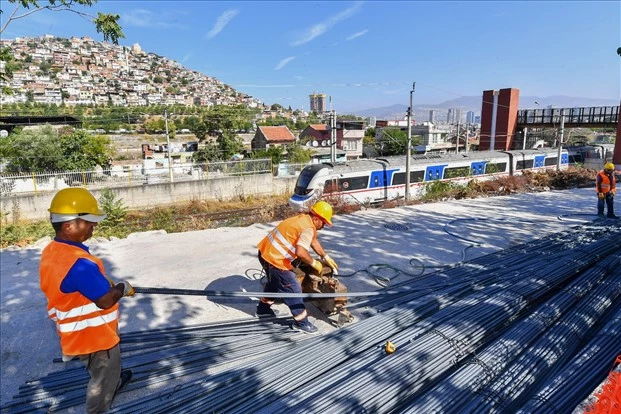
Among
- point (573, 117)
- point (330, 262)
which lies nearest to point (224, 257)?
point (330, 262)

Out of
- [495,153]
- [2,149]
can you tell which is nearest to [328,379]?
[495,153]

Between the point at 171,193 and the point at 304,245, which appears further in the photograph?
the point at 171,193

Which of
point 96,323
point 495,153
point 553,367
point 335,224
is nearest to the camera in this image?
point 96,323

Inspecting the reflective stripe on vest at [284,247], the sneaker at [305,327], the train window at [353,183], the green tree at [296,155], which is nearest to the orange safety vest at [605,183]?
the sneaker at [305,327]

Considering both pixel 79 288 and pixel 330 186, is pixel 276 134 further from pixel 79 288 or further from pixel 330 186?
pixel 79 288

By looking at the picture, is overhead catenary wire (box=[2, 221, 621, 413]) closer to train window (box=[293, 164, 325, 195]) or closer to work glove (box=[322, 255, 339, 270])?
work glove (box=[322, 255, 339, 270])

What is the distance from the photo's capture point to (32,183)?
17.2 m

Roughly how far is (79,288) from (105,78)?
162 metres

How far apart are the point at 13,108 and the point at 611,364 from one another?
250ft

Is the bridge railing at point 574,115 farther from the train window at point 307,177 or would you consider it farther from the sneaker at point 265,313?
the sneaker at point 265,313

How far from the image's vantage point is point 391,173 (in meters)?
16.6

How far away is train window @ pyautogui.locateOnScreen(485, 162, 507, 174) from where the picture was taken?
65.2 feet

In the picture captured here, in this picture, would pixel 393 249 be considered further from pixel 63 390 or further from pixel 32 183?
pixel 32 183

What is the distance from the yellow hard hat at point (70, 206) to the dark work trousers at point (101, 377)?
0.90 meters
